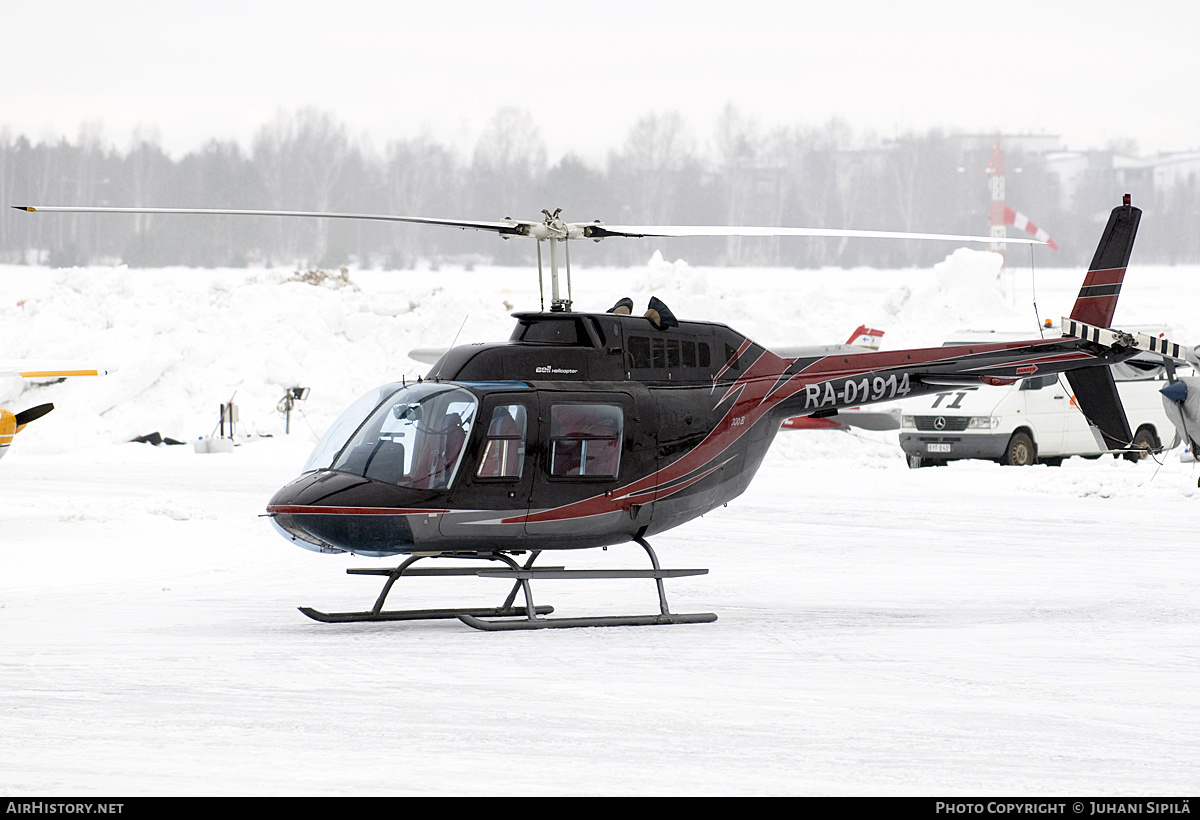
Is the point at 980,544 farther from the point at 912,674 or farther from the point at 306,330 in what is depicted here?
the point at 306,330

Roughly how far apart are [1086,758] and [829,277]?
47.3 meters

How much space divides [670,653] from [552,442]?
5.72 ft

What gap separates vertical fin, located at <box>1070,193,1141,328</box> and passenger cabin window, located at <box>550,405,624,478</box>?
16.0 feet

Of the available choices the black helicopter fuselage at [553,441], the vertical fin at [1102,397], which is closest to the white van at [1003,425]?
the vertical fin at [1102,397]

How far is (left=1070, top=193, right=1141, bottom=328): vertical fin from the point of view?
39.9 ft

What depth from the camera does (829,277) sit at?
52.0 meters

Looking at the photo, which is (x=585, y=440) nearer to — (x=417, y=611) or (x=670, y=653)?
(x=417, y=611)

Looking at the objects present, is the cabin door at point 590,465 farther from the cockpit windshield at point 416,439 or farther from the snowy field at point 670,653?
the snowy field at point 670,653

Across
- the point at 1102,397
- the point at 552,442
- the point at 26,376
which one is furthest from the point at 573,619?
the point at 26,376

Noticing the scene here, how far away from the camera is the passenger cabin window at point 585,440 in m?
9.30

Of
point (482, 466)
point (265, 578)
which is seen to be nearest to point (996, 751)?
point (482, 466)

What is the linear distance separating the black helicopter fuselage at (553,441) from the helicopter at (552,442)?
0.4 inches

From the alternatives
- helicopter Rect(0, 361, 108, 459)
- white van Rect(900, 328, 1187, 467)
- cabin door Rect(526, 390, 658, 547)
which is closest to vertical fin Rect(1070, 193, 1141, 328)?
cabin door Rect(526, 390, 658, 547)
